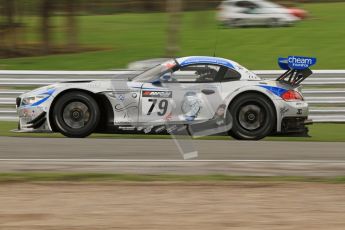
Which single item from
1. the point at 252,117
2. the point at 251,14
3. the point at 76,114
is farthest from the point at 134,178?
the point at 251,14

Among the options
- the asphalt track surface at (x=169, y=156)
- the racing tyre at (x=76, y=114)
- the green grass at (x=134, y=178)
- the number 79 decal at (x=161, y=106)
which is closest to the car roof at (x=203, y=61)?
the number 79 decal at (x=161, y=106)

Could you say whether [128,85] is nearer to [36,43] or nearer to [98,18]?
[36,43]

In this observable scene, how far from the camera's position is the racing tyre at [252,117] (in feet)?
34.0

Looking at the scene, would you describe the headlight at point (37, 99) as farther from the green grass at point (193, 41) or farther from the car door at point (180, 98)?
the green grass at point (193, 41)

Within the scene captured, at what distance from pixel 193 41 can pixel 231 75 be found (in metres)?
14.7

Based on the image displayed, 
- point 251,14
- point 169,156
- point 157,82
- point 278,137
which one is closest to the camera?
point 169,156

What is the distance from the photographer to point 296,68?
34.4 ft

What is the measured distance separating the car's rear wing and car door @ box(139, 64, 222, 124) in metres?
1.09

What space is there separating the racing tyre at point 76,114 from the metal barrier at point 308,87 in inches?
104

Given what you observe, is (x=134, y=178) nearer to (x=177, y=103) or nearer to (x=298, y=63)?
(x=177, y=103)

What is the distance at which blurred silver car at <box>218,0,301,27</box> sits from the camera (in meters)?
27.7

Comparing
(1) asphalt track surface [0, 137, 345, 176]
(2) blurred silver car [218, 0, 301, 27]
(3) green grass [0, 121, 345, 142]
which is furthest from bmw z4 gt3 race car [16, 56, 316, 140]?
(2) blurred silver car [218, 0, 301, 27]

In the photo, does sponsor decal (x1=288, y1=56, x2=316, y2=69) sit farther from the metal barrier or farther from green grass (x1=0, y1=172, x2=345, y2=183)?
green grass (x1=0, y1=172, x2=345, y2=183)

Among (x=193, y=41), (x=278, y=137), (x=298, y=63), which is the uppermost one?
(x=193, y=41)
